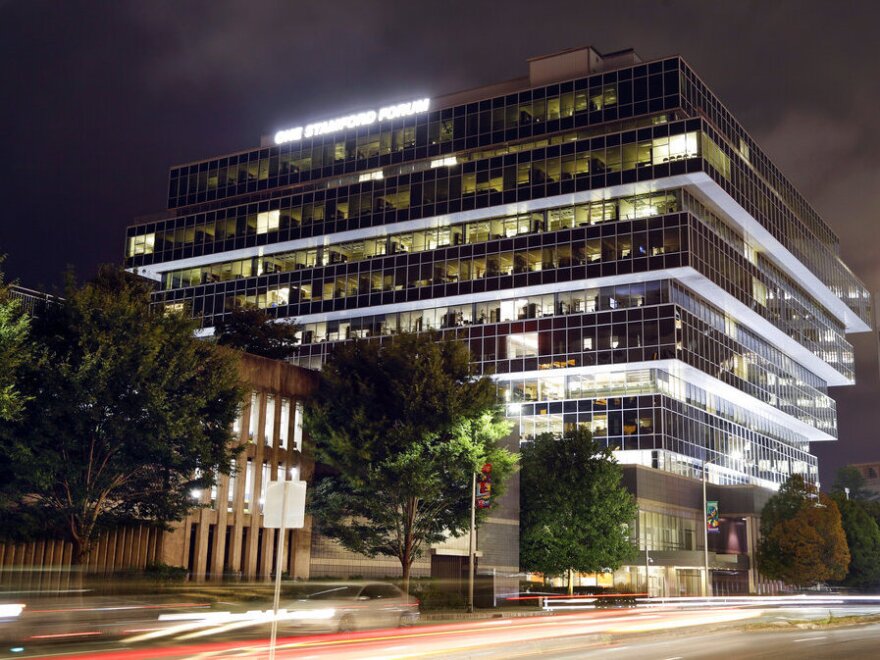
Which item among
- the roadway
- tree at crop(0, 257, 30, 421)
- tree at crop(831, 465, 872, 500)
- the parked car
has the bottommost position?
the roadway

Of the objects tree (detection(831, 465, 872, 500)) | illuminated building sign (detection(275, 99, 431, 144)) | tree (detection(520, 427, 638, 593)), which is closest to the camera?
tree (detection(520, 427, 638, 593))

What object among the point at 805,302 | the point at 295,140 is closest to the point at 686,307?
the point at 805,302

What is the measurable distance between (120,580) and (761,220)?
87.4 meters

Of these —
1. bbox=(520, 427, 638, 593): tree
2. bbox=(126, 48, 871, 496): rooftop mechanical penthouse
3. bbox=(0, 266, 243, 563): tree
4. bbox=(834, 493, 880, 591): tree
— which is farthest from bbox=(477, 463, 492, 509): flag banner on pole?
bbox=(834, 493, 880, 591): tree

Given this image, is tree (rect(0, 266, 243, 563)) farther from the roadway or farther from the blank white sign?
the blank white sign

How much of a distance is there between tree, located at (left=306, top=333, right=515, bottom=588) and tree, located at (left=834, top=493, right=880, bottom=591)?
58.2 m

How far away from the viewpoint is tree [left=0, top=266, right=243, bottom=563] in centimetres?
3616

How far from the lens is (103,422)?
37.3 metres

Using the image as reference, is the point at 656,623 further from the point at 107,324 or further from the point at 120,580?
the point at 107,324

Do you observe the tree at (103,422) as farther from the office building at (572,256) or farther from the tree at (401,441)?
the office building at (572,256)

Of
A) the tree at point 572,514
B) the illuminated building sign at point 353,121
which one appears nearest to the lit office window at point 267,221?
the illuminated building sign at point 353,121

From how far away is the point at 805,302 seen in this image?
129750 millimetres

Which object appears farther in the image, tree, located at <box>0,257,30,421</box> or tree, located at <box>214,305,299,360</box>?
tree, located at <box>214,305,299,360</box>

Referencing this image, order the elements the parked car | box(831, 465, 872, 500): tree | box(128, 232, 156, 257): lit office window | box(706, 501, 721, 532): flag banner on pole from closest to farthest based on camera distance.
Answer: the parked car
box(706, 501, 721, 532): flag banner on pole
box(128, 232, 156, 257): lit office window
box(831, 465, 872, 500): tree
